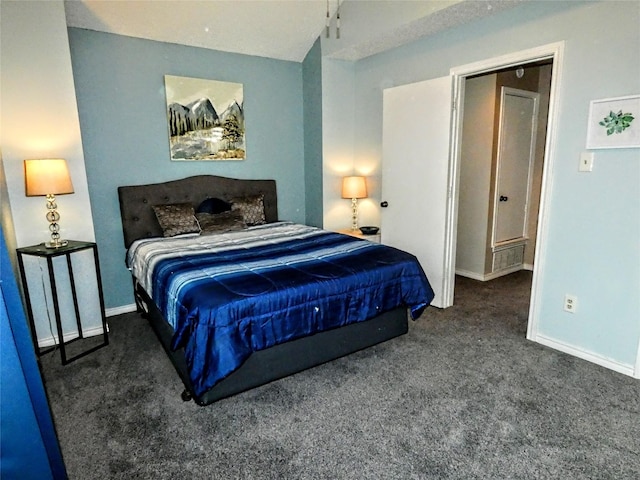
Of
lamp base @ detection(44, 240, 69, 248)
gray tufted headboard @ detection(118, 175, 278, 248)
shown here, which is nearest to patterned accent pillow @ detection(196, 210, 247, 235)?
gray tufted headboard @ detection(118, 175, 278, 248)

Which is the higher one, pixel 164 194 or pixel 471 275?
pixel 164 194

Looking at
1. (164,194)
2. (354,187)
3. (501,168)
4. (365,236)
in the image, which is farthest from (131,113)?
(501,168)

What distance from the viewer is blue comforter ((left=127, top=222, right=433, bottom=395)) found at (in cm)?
205

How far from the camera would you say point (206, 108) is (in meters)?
3.92

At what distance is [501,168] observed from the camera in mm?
4398

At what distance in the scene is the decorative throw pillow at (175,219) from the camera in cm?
361

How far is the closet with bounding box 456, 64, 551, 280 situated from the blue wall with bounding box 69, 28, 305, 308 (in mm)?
2325

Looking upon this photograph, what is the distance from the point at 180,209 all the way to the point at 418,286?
2.30 m

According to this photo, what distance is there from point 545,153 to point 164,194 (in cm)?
328

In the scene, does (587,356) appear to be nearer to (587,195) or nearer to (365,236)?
(587,195)

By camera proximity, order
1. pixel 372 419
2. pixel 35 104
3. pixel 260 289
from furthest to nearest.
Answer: pixel 35 104
pixel 260 289
pixel 372 419

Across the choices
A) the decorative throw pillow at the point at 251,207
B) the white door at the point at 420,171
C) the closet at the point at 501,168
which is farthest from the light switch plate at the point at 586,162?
the decorative throw pillow at the point at 251,207

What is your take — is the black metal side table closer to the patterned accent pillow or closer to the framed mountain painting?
the patterned accent pillow

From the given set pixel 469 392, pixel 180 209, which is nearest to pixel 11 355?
pixel 469 392
